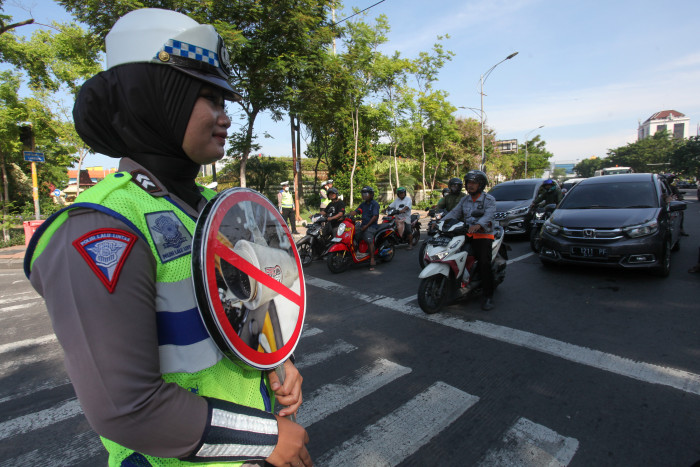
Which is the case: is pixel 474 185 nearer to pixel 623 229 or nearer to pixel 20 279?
pixel 623 229

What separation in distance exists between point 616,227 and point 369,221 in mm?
4491

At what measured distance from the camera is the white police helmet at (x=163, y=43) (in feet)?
3.12

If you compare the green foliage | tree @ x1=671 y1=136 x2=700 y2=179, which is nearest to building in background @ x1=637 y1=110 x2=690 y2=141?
the green foliage

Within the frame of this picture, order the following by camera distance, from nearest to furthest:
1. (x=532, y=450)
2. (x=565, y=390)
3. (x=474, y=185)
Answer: (x=532, y=450) < (x=565, y=390) < (x=474, y=185)

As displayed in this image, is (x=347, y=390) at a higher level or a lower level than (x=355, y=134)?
lower

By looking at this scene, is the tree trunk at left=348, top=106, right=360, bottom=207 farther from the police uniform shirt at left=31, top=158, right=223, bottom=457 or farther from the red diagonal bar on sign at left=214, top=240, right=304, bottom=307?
the police uniform shirt at left=31, top=158, right=223, bottom=457

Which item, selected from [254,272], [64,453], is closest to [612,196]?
A: [254,272]

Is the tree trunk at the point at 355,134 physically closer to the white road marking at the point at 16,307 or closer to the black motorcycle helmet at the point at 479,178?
the black motorcycle helmet at the point at 479,178

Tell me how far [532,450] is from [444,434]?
55cm

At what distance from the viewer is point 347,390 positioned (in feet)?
10.6

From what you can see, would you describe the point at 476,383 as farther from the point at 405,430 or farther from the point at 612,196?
the point at 612,196

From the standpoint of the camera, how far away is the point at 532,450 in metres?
2.46

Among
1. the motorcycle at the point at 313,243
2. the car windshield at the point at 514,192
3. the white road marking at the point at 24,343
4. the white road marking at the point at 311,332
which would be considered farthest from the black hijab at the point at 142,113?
the car windshield at the point at 514,192

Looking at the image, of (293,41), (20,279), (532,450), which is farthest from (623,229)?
(20,279)
